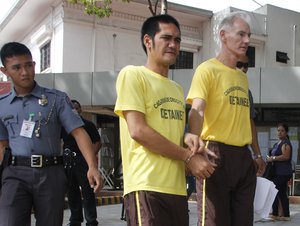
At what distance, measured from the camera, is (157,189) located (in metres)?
2.72

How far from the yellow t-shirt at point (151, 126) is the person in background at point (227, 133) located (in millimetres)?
538

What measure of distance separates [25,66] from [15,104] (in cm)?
28

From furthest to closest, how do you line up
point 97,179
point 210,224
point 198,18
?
point 198,18 → point 210,224 → point 97,179

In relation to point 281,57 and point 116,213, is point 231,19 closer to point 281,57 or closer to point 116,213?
point 116,213

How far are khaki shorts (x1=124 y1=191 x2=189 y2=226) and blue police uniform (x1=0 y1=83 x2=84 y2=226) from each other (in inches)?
34.7

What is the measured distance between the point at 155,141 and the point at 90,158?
Result: 899mm

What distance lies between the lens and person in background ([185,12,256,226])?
3496mm

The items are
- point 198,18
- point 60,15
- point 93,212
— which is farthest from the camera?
point 198,18

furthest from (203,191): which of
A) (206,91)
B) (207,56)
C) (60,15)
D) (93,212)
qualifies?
(207,56)

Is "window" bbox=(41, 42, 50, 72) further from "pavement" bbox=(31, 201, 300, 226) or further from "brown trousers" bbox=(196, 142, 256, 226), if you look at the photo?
"brown trousers" bbox=(196, 142, 256, 226)

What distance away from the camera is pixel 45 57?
18.6 metres

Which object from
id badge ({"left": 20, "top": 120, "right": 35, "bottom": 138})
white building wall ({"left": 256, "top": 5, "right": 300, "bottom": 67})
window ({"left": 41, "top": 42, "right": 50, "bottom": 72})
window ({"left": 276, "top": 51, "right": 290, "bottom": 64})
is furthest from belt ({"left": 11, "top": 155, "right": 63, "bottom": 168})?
window ({"left": 276, "top": 51, "right": 290, "bottom": 64})

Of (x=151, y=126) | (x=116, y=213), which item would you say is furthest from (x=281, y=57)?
(x=151, y=126)

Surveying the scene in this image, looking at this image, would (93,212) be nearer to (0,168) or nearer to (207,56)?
(0,168)
